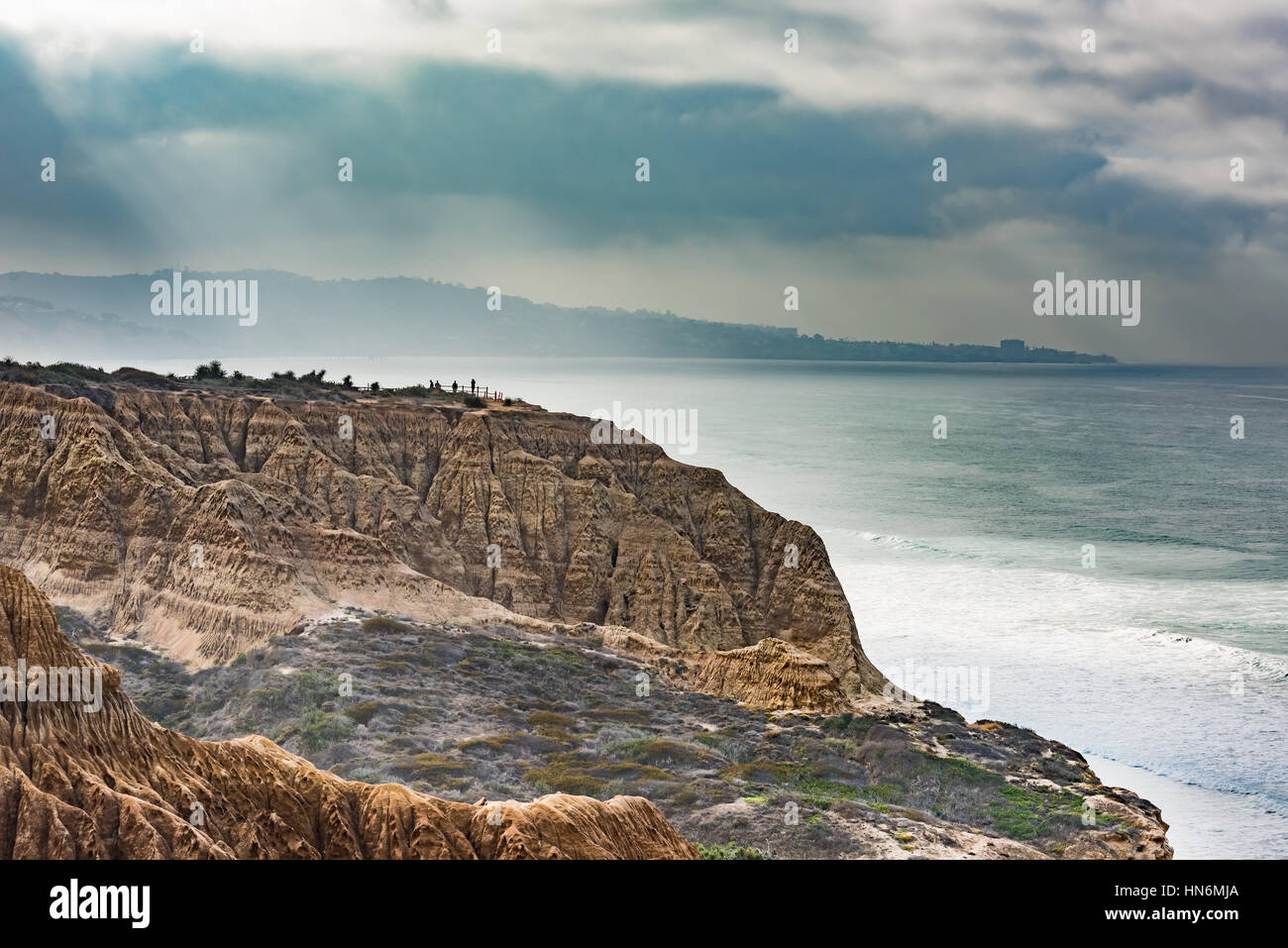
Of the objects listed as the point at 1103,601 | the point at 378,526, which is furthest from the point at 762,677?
the point at 1103,601

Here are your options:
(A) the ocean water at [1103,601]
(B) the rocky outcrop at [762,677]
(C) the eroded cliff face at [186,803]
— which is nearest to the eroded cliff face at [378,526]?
(B) the rocky outcrop at [762,677]

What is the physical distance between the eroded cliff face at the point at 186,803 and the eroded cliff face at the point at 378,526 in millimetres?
29267

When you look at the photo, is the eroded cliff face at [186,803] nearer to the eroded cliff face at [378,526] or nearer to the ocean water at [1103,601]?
the eroded cliff face at [378,526]

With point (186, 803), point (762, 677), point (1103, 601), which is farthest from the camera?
point (1103, 601)

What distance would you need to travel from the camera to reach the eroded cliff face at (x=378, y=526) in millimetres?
52062

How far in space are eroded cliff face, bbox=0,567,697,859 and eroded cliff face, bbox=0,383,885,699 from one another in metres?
Result: 29.3

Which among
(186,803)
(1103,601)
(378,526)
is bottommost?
(1103,601)

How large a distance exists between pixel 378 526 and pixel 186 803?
4461 centimetres

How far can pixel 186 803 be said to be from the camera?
1905 centimetres

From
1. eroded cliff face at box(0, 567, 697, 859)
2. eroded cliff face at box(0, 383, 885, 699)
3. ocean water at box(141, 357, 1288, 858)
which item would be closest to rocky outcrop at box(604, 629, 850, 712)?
eroded cliff face at box(0, 383, 885, 699)

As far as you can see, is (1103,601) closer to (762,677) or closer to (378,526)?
(762,677)

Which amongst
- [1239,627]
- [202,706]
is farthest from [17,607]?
[1239,627]

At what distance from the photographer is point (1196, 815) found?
51.2m
